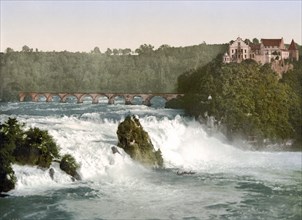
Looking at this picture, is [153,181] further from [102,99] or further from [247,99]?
[102,99]

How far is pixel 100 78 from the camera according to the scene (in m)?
19.8

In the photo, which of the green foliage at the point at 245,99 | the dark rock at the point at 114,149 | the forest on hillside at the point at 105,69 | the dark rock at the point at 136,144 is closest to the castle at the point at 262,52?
the green foliage at the point at 245,99

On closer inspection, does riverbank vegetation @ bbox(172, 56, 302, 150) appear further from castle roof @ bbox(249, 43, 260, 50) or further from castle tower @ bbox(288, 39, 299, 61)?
castle roof @ bbox(249, 43, 260, 50)

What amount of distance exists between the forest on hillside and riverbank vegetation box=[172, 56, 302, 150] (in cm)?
68

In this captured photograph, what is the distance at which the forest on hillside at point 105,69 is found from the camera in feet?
48.4

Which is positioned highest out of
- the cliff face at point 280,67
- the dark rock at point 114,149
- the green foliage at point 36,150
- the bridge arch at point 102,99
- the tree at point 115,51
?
the tree at point 115,51

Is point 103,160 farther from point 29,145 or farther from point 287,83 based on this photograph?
point 287,83

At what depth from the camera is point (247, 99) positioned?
17.6 meters

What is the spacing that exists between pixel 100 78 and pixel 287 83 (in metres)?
6.74

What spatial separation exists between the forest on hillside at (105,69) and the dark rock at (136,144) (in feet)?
11.4

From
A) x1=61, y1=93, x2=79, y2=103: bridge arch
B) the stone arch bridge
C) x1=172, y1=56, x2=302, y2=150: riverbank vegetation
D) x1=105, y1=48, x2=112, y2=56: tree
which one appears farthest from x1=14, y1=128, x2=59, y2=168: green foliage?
x1=61, y1=93, x2=79, y2=103: bridge arch

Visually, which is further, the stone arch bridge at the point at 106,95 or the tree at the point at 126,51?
the stone arch bridge at the point at 106,95

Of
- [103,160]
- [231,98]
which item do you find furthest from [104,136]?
[231,98]

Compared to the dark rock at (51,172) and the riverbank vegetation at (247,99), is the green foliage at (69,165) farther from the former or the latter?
the riverbank vegetation at (247,99)
